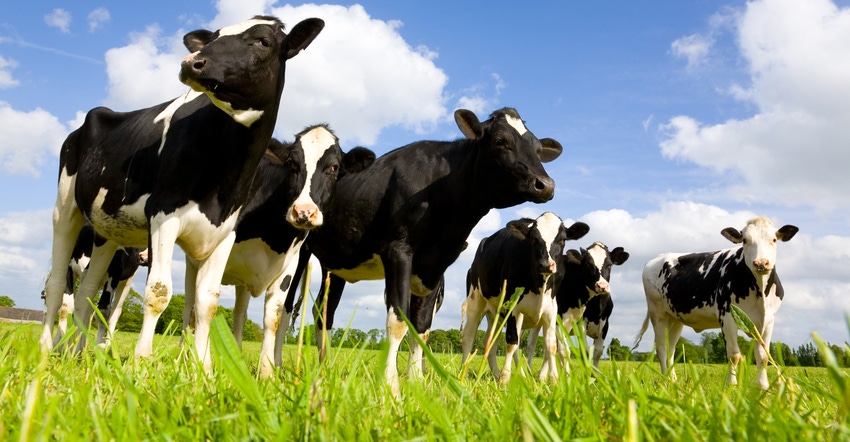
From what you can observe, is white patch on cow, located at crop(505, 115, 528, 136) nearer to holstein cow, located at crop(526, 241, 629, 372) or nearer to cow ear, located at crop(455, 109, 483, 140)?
cow ear, located at crop(455, 109, 483, 140)

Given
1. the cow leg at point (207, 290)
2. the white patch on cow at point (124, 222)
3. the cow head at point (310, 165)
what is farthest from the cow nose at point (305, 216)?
the white patch on cow at point (124, 222)

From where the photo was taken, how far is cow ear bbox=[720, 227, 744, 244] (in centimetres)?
1244

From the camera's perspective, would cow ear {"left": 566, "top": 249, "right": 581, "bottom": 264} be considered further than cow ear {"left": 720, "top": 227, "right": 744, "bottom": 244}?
Yes

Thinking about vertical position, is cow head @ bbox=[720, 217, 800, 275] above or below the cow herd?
above

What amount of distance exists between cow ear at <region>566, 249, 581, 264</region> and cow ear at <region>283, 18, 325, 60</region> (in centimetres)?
985

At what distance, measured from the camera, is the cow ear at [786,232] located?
11609 millimetres

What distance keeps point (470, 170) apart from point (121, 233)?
3.41 meters

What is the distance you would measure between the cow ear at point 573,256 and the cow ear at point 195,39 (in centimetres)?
994

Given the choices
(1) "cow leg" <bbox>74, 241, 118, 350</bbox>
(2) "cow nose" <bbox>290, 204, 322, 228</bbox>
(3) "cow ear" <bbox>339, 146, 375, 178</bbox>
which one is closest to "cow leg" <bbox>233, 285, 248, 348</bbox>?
(1) "cow leg" <bbox>74, 241, 118, 350</bbox>

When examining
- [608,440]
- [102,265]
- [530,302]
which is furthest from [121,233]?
[530,302]

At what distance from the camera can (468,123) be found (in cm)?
749

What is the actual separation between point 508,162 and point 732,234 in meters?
7.55

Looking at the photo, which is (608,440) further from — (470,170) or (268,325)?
(470,170)

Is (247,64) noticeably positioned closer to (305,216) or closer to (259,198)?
(305,216)
